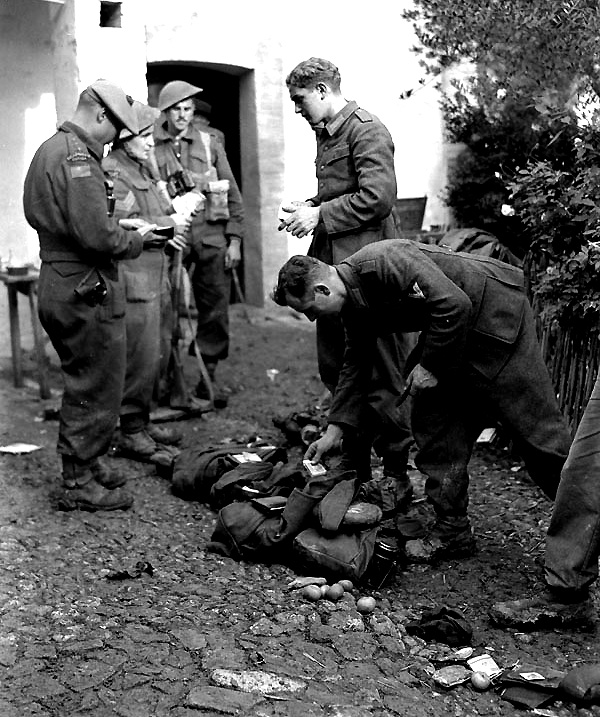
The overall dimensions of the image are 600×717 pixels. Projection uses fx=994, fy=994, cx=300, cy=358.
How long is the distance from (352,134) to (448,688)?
3157 millimetres

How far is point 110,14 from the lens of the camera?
8.55 m

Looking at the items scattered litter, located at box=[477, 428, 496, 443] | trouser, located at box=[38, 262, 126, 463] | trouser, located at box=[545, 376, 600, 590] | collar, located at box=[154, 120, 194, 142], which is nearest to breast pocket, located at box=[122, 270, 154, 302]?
trouser, located at box=[38, 262, 126, 463]

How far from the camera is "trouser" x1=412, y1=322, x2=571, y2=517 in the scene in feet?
15.3

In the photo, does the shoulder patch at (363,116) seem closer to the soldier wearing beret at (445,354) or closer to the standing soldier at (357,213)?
the standing soldier at (357,213)

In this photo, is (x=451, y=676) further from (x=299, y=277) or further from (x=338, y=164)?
(x=338, y=164)

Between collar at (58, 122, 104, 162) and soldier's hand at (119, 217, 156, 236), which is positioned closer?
collar at (58, 122, 104, 162)

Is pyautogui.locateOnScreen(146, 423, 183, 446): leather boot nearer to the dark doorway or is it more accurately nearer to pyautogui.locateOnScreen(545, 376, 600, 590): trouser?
pyautogui.locateOnScreen(545, 376, 600, 590): trouser

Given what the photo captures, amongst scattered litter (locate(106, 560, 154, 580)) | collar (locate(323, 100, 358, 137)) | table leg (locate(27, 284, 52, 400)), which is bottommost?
scattered litter (locate(106, 560, 154, 580))

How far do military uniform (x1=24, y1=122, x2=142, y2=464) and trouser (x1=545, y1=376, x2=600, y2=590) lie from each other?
277cm

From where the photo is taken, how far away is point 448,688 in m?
3.80

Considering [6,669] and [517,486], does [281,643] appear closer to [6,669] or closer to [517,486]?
[6,669]

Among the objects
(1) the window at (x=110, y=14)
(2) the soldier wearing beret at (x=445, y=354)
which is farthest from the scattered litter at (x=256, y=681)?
(1) the window at (x=110, y=14)

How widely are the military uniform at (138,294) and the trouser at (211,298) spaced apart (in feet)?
3.78

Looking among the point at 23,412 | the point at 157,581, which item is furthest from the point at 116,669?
the point at 23,412
